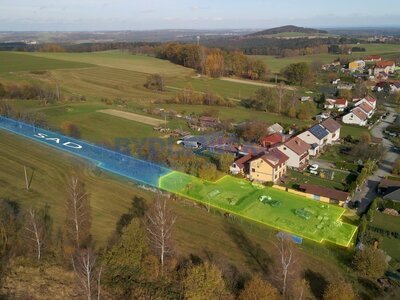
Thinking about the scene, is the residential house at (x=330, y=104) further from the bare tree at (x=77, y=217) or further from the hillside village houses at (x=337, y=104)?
the bare tree at (x=77, y=217)

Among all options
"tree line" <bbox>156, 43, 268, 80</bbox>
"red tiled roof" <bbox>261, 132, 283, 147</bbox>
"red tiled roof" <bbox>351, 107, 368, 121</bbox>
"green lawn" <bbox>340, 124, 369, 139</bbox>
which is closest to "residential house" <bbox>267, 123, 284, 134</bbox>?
"red tiled roof" <bbox>261, 132, 283, 147</bbox>

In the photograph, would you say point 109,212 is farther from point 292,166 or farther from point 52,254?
point 292,166

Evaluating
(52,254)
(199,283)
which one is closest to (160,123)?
(52,254)

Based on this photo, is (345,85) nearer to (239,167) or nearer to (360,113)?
(360,113)

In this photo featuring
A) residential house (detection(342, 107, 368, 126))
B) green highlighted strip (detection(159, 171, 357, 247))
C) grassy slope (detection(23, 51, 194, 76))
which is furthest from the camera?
grassy slope (detection(23, 51, 194, 76))

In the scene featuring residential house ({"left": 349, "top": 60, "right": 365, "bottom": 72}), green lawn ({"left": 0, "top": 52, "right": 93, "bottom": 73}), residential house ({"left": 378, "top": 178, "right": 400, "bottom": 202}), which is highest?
green lawn ({"left": 0, "top": 52, "right": 93, "bottom": 73})

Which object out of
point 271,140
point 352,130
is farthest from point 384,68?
point 271,140

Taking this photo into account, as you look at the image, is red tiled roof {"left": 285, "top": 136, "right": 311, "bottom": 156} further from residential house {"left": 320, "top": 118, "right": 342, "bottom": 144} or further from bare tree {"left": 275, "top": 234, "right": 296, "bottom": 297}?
bare tree {"left": 275, "top": 234, "right": 296, "bottom": 297}
